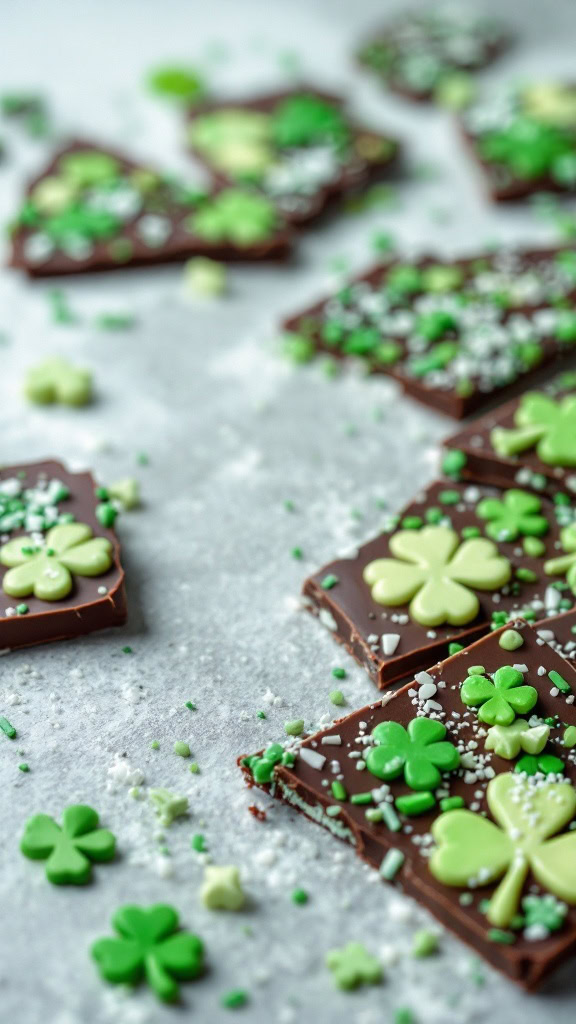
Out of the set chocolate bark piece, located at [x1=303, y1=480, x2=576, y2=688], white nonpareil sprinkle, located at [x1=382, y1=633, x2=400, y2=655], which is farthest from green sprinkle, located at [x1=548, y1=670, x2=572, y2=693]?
white nonpareil sprinkle, located at [x1=382, y1=633, x2=400, y2=655]

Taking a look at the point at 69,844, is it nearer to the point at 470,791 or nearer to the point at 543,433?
the point at 470,791

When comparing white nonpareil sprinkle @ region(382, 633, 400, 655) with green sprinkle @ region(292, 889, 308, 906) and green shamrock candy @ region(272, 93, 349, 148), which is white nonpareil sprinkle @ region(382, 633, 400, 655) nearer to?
green sprinkle @ region(292, 889, 308, 906)

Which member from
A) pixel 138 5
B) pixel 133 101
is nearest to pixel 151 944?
pixel 133 101

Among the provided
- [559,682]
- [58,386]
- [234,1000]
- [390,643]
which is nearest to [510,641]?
[559,682]

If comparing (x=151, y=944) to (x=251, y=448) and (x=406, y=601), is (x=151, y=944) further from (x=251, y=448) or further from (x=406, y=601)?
(x=251, y=448)

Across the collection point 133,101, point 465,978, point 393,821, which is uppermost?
point 133,101

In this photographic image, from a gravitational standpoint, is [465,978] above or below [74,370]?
below

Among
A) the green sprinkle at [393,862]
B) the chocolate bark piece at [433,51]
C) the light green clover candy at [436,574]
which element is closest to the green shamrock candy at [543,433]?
the light green clover candy at [436,574]
